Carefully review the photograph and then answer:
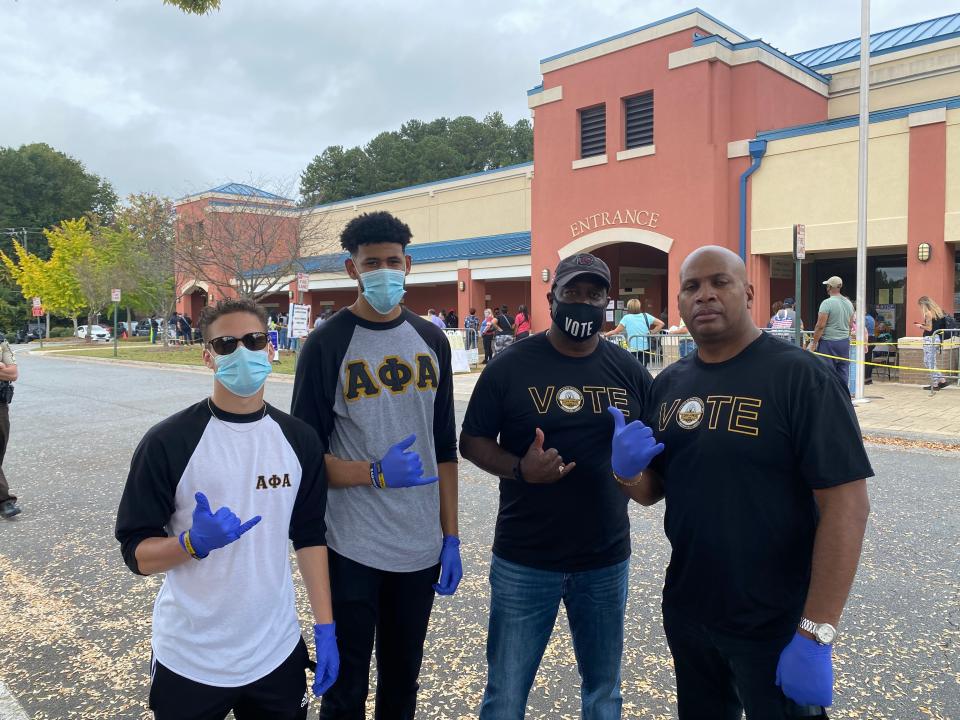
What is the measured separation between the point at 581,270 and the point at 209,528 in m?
1.57

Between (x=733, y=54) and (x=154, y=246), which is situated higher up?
(x=733, y=54)

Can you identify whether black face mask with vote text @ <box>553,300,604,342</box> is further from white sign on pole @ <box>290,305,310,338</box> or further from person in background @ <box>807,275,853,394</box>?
white sign on pole @ <box>290,305,310,338</box>

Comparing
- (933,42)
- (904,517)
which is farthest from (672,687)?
(933,42)

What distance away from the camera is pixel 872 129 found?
53.8 feet

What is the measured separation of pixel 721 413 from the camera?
2.07m

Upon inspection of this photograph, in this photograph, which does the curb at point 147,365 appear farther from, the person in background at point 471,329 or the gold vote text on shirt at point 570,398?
the gold vote text on shirt at point 570,398

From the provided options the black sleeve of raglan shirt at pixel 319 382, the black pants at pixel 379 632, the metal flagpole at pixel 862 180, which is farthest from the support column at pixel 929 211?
the black sleeve of raglan shirt at pixel 319 382

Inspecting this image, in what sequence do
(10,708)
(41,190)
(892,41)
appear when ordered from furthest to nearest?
(41,190) → (892,41) → (10,708)

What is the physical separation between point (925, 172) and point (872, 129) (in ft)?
5.38

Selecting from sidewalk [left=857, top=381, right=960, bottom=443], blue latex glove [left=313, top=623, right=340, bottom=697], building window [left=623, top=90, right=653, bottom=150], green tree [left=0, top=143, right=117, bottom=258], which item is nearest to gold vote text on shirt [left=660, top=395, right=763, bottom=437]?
blue latex glove [left=313, top=623, right=340, bottom=697]

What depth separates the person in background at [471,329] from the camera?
24297 millimetres

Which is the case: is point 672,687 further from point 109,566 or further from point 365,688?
point 109,566

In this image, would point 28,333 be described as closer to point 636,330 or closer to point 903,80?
point 636,330

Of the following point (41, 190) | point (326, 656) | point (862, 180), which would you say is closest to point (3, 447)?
point (326, 656)
